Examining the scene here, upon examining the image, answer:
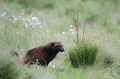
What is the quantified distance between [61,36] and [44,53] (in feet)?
Answer: 8.28

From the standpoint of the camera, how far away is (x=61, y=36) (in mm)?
14922

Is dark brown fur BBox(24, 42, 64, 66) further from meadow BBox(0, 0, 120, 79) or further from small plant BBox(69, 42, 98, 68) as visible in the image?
small plant BBox(69, 42, 98, 68)

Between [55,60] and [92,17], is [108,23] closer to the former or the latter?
[92,17]

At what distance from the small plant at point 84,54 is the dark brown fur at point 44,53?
103 cm

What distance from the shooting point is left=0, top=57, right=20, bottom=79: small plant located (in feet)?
30.5

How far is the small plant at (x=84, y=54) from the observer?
36.6 ft

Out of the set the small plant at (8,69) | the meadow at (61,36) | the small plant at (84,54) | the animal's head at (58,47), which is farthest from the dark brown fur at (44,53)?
the small plant at (8,69)

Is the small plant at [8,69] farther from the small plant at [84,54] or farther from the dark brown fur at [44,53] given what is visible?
the dark brown fur at [44,53]

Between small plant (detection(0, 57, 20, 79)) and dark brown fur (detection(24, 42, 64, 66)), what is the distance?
105 inches

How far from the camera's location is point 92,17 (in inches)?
796

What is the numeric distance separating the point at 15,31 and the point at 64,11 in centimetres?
681

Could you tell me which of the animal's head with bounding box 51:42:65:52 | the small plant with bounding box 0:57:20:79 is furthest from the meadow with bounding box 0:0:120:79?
the animal's head with bounding box 51:42:65:52

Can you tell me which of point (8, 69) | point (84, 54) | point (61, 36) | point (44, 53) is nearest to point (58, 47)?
point (44, 53)

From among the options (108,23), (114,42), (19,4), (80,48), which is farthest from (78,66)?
(19,4)
